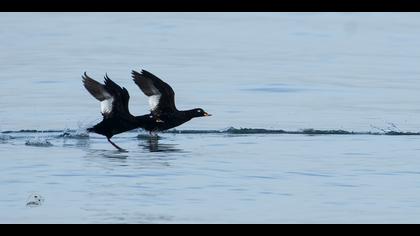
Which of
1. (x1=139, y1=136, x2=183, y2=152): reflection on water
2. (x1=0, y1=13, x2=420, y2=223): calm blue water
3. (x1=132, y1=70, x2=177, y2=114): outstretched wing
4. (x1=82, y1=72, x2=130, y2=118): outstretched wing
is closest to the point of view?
(x1=0, y1=13, x2=420, y2=223): calm blue water

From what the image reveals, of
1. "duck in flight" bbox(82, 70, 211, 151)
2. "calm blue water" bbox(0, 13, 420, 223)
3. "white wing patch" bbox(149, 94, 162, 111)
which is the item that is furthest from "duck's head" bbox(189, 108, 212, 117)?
"white wing patch" bbox(149, 94, 162, 111)

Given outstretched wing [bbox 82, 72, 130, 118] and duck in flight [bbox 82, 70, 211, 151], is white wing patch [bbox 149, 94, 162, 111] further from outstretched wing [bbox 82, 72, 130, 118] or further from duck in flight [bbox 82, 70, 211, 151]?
outstretched wing [bbox 82, 72, 130, 118]

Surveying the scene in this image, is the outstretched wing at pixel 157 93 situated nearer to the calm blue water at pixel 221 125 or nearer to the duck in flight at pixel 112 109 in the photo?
the calm blue water at pixel 221 125

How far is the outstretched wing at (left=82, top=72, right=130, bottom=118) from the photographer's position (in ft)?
62.8

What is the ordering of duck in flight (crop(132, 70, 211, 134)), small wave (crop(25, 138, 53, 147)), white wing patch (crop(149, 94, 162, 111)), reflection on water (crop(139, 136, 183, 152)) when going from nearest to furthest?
small wave (crop(25, 138, 53, 147)), reflection on water (crop(139, 136, 183, 152)), duck in flight (crop(132, 70, 211, 134)), white wing patch (crop(149, 94, 162, 111))

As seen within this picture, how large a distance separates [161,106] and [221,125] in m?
0.92

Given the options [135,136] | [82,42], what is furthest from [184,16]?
[135,136]

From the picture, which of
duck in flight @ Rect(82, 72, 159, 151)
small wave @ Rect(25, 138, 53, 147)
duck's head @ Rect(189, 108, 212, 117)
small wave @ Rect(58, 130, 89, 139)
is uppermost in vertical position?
duck's head @ Rect(189, 108, 212, 117)

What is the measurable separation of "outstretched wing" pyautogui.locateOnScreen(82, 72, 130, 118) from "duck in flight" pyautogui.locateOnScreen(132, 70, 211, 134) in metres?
0.81

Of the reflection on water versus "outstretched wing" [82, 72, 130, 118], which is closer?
the reflection on water

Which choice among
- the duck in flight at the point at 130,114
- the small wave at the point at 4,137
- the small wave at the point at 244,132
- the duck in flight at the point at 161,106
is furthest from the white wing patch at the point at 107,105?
the small wave at the point at 4,137

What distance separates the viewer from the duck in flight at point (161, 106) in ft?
66.5

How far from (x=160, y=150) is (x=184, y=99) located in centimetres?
519

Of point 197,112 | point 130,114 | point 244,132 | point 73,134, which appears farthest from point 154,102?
point 73,134
